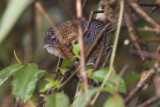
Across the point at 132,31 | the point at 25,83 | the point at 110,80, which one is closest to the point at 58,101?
the point at 110,80

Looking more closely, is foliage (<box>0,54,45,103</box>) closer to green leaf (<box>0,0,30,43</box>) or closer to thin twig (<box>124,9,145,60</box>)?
thin twig (<box>124,9,145,60</box>)

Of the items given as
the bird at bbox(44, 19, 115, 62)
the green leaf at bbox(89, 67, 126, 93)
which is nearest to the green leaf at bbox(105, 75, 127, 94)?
the green leaf at bbox(89, 67, 126, 93)

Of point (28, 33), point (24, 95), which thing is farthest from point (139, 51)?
point (28, 33)

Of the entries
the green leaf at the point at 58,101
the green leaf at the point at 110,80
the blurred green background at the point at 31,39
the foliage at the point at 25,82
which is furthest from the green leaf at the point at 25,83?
the blurred green background at the point at 31,39

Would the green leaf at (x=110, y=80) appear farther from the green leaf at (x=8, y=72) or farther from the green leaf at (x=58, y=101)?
the green leaf at (x=8, y=72)

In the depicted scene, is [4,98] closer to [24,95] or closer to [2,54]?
[2,54]

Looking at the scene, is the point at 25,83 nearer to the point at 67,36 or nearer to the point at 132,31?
the point at 132,31
